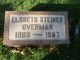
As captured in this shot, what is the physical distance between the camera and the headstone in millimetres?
6573

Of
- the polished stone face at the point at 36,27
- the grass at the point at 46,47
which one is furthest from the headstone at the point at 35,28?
the grass at the point at 46,47

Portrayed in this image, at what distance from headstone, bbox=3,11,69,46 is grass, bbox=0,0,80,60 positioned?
0.19m

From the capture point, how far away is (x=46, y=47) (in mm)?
6730

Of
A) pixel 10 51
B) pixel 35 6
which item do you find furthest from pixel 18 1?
pixel 10 51

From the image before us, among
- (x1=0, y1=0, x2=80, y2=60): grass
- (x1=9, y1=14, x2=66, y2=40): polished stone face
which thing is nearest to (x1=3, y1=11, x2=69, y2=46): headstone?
(x1=9, y1=14, x2=66, y2=40): polished stone face

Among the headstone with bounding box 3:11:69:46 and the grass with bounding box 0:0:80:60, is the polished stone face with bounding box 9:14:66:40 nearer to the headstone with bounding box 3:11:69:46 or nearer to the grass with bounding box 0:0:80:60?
the headstone with bounding box 3:11:69:46

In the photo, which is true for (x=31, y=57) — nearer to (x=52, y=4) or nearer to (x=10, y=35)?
(x=10, y=35)

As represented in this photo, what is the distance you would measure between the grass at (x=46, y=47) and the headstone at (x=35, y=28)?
0.62 ft

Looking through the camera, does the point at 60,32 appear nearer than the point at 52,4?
Yes

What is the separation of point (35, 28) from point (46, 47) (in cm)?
41

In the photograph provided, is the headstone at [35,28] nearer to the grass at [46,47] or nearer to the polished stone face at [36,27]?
the polished stone face at [36,27]

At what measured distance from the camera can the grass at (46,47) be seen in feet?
21.5

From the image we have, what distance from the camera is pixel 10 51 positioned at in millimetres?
6676

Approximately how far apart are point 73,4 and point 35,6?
79 centimetres
